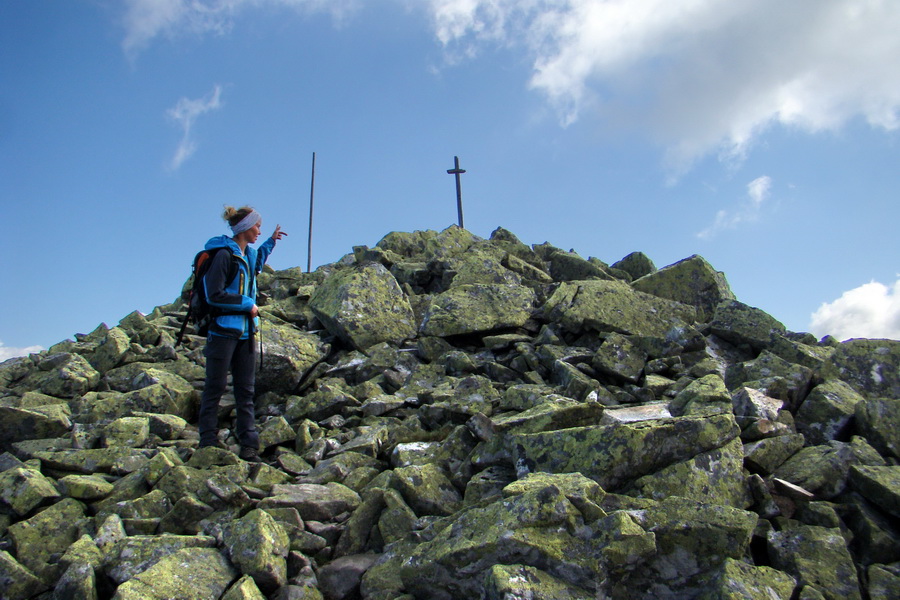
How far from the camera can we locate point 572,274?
1647 centimetres

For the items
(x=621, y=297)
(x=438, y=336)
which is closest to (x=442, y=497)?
(x=438, y=336)

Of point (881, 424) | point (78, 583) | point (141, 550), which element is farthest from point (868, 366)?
point (78, 583)

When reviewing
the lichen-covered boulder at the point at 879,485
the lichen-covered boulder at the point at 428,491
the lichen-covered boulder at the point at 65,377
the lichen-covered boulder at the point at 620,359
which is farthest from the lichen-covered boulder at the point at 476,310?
the lichen-covered boulder at the point at 879,485

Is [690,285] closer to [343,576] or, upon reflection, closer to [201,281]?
[201,281]

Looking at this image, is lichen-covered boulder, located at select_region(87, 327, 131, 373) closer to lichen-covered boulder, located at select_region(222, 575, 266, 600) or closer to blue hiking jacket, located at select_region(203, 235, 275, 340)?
blue hiking jacket, located at select_region(203, 235, 275, 340)

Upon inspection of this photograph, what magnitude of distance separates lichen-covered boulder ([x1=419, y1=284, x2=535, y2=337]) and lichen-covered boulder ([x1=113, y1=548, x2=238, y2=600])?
282 inches

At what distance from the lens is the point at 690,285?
14.4 meters

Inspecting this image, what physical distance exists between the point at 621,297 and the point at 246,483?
8.69 metres

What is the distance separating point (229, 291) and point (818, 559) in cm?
762

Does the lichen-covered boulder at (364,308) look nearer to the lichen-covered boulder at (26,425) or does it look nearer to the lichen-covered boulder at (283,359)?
the lichen-covered boulder at (283,359)

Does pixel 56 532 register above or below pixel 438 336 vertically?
below

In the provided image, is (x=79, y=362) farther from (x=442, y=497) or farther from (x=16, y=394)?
(x=442, y=497)

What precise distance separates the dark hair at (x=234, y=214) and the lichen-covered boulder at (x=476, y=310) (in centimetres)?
449

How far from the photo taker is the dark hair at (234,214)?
8891 mm
